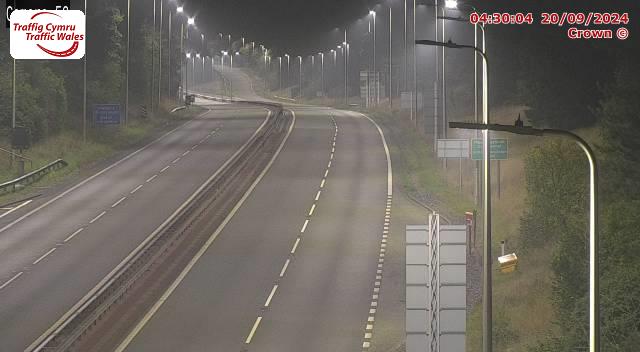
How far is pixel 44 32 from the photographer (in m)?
83.1

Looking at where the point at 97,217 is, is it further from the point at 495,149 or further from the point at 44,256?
Answer: the point at 495,149

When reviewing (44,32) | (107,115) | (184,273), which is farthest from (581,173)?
(107,115)

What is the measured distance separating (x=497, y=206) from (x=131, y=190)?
21.7 meters

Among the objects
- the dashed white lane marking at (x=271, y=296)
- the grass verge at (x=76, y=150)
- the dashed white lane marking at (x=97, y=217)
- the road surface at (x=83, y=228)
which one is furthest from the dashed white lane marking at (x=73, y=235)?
the dashed white lane marking at (x=271, y=296)

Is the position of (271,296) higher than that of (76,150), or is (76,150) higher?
(76,150)

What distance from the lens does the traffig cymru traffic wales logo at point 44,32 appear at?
3118 inches

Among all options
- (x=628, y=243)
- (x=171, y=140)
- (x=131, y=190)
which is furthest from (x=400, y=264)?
(x=171, y=140)

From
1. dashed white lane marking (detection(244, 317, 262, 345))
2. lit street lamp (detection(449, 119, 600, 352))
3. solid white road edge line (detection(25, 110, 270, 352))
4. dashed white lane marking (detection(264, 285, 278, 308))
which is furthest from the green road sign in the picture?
lit street lamp (detection(449, 119, 600, 352))

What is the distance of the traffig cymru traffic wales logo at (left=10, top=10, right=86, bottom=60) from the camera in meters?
79.2

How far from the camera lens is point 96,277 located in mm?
47250

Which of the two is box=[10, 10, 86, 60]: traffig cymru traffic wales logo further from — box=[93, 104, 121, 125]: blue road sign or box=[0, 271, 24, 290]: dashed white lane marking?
box=[0, 271, 24, 290]: dashed white lane marking

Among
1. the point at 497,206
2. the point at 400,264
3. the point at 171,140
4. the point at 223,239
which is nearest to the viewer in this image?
the point at 400,264

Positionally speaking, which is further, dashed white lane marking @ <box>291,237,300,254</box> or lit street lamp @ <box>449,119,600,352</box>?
dashed white lane marking @ <box>291,237,300,254</box>

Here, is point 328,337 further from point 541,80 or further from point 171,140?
point 171,140
